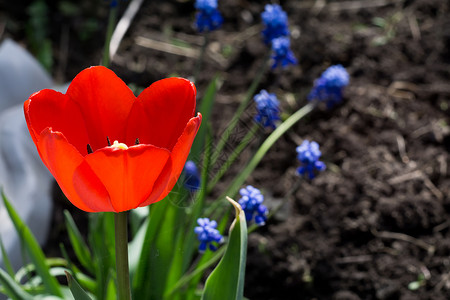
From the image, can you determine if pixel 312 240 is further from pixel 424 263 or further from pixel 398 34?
pixel 398 34

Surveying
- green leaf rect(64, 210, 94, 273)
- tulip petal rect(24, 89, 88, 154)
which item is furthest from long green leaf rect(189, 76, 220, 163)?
tulip petal rect(24, 89, 88, 154)

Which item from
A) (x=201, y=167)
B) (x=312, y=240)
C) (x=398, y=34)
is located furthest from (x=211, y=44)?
(x=201, y=167)

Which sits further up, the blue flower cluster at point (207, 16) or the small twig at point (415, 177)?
the blue flower cluster at point (207, 16)

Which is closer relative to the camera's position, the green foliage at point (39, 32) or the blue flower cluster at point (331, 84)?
the blue flower cluster at point (331, 84)

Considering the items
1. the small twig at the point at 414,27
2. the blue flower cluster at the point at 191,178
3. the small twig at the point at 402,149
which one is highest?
the blue flower cluster at the point at 191,178

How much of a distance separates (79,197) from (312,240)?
1.29m

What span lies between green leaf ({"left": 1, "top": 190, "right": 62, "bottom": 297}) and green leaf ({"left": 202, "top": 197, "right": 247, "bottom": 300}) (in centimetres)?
54

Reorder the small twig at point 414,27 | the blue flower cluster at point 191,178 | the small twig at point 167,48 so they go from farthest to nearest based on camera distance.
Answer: the small twig at point 167,48 < the small twig at point 414,27 < the blue flower cluster at point 191,178

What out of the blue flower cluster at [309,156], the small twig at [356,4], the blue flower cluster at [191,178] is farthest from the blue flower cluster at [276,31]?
the small twig at [356,4]

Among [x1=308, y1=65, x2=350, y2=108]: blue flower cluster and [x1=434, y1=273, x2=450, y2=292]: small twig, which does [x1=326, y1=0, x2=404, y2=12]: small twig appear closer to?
[x1=308, y1=65, x2=350, y2=108]: blue flower cluster

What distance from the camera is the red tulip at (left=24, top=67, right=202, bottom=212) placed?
36.7 inches

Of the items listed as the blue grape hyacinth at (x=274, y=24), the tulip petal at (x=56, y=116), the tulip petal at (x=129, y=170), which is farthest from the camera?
the blue grape hyacinth at (x=274, y=24)

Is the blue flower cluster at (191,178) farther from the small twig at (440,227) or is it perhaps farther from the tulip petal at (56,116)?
the small twig at (440,227)

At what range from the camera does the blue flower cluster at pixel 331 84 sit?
1.93 meters
